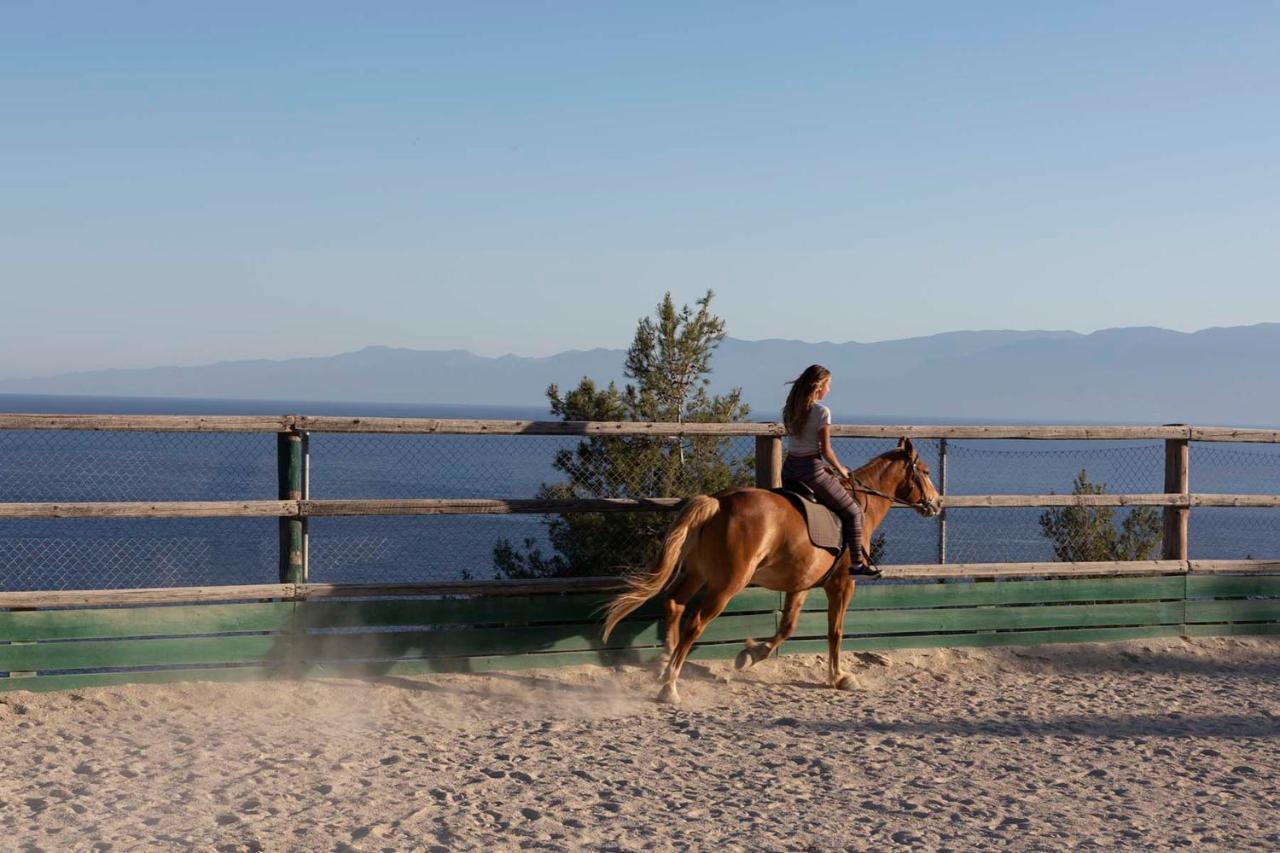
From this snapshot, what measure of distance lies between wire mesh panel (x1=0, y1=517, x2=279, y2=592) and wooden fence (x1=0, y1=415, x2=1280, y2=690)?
5.22 metres

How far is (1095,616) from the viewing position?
10.1 metres

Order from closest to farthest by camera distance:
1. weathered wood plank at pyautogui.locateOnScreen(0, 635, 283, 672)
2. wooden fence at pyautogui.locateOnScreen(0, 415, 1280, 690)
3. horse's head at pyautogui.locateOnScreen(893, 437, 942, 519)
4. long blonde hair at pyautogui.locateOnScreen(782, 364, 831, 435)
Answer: weathered wood plank at pyautogui.locateOnScreen(0, 635, 283, 672) → wooden fence at pyautogui.locateOnScreen(0, 415, 1280, 690) → long blonde hair at pyautogui.locateOnScreen(782, 364, 831, 435) → horse's head at pyautogui.locateOnScreen(893, 437, 942, 519)

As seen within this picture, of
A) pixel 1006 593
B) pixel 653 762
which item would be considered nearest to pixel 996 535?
pixel 1006 593

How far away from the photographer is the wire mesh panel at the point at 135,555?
19.0 meters

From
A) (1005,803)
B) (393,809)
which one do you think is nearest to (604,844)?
(393,809)

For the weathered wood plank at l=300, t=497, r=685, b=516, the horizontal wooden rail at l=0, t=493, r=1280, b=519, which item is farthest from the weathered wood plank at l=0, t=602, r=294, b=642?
the weathered wood plank at l=300, t=497, r=685, b=516

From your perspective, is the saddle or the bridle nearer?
the saddle

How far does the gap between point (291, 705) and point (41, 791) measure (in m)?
1.91

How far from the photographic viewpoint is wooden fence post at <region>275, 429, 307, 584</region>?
26.7 ft

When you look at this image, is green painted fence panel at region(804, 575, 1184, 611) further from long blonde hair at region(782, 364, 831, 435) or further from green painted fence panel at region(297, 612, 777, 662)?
long blonde hair at region(782, 364, 831, 435)

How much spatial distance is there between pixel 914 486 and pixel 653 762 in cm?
340

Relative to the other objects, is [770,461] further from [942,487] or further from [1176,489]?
[1176,489]

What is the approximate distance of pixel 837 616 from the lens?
8.69 m

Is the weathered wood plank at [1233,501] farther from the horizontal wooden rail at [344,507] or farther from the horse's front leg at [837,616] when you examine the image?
the horse's front leg at [837,616]
